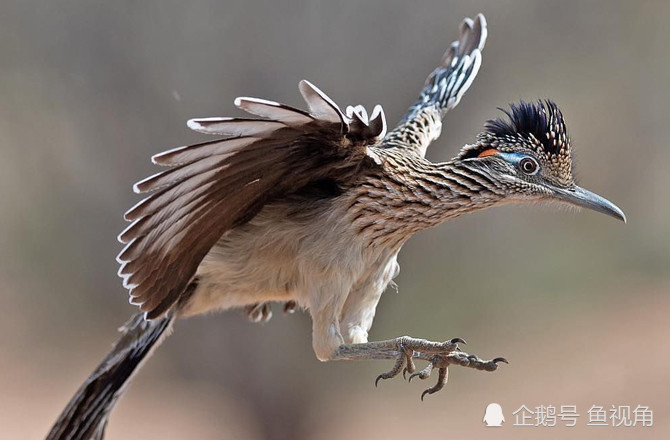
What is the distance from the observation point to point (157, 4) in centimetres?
661

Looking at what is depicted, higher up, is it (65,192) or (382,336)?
(65,192)

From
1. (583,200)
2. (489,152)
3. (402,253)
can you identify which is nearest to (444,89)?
(489,152)

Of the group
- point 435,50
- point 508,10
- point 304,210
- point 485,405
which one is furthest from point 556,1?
point 304,210

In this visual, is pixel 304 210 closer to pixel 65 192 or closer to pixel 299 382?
pixel 299 382

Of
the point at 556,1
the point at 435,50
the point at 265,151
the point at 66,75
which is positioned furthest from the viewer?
the point at 556,1

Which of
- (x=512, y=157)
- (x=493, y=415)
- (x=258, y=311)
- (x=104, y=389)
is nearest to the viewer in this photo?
(x=512, y=157)

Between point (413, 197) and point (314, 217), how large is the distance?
1.20 ft

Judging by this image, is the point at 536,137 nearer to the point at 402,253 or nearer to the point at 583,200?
the point at 583,200

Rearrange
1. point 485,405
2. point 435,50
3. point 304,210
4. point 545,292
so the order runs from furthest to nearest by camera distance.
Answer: point 545,292 < point 485,405 < point 435,50 < point 304,210

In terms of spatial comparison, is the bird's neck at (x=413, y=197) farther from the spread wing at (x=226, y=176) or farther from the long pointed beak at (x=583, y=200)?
the long pointed beak at (x=583, y=200)

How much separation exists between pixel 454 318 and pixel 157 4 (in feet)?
12.1

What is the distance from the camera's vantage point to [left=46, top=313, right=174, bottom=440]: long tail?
370 centimetres

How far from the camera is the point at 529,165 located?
11.3 feet

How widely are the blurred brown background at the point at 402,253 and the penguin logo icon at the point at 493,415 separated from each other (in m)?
0.13
